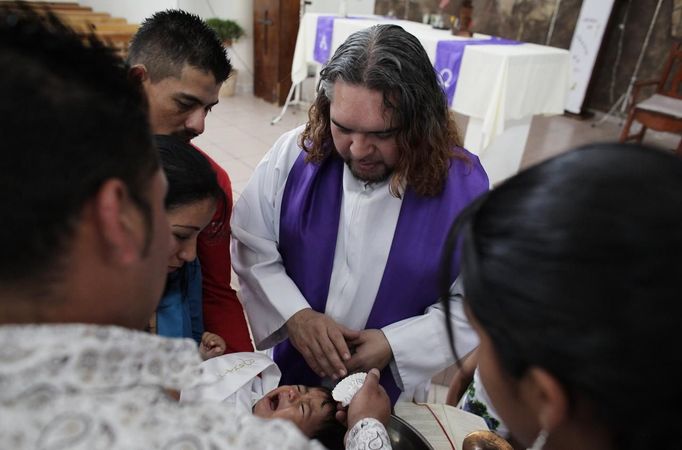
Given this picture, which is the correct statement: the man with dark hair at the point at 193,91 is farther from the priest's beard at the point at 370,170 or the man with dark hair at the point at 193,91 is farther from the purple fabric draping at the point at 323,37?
the purple fabric draping at the point at 323,37

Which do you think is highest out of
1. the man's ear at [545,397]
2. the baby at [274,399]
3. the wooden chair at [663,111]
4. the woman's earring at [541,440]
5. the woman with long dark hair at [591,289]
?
the woman with long dark hair at [591,289]

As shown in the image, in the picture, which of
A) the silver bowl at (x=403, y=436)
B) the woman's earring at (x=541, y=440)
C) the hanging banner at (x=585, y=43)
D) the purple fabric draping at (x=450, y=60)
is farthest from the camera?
the hanging banner at (x=585, y=43)

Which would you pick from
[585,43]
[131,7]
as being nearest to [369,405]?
[585,43]

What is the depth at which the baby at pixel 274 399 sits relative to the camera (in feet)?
4.68

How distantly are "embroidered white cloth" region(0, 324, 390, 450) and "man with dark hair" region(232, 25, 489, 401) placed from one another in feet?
3.19

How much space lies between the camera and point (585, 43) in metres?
7.39

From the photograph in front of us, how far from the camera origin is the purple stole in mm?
1594

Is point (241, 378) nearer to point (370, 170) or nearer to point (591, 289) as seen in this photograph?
point (370, 170)

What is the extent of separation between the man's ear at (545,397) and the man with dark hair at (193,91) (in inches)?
48.3

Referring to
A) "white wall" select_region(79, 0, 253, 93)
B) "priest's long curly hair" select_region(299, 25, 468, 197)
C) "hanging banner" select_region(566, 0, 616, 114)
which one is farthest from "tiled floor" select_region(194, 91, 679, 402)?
"priest's long curly hair" select_region(299, 25, 468, 197)

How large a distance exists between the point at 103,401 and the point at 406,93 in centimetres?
120

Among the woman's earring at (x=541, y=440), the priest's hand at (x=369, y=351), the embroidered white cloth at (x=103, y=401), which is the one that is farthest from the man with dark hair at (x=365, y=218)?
the embroidered white cloth at (x=103, y=401)

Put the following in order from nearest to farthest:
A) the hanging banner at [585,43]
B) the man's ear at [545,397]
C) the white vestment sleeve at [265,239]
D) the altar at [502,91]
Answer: the man's ear at [545,397], the white vestment sleeve at [265,239], the altar at [502,91], the hanging banner at [585,43]

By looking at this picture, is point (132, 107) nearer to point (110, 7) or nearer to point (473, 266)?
point (473, 266)
